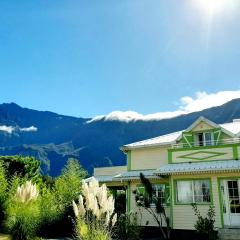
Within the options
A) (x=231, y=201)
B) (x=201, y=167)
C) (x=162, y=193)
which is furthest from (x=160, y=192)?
(x=231, y=201)

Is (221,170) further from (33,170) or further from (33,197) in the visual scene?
(33,170)

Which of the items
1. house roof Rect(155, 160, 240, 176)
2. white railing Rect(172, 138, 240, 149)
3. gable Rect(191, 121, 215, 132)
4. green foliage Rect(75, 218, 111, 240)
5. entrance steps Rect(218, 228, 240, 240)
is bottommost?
entrance steps Rect(218, 228, 240, 240)

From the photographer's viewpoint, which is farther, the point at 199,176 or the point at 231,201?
the point at 199,176

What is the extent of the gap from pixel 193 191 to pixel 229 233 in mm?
3096

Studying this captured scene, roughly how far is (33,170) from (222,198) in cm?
2179

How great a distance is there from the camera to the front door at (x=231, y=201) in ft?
61.3

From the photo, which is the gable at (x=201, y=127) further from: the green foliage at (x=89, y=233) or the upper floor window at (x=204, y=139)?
the green foliage at (x=89, y=233)

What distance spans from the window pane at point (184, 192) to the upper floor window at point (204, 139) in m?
3.46

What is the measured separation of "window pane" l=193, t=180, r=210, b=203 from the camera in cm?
1959

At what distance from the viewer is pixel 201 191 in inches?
779

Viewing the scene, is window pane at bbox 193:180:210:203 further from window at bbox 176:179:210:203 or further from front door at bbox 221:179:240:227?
front door at bbox 221:179:240:227

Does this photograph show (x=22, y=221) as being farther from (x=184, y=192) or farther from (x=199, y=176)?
(x=199, y=176)

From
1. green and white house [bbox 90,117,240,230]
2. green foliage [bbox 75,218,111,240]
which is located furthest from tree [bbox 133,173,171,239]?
green foliage [bbox 75,218,111,240]

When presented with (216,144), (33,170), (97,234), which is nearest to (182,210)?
(216,144)
